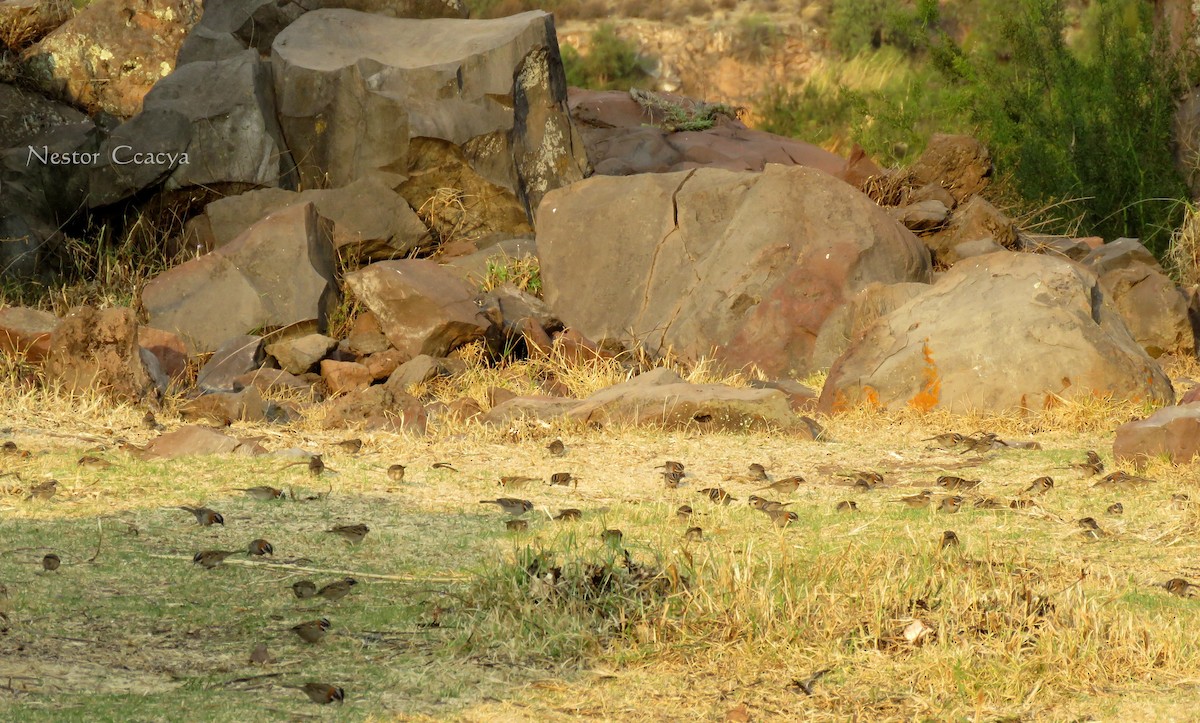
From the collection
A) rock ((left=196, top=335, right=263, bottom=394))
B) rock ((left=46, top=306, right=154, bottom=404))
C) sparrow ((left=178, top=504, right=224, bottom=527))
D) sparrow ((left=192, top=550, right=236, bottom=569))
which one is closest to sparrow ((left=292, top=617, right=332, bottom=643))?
sparrow ((left=192, top=550, right=236, bottom=569))

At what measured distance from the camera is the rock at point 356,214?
10.6 m

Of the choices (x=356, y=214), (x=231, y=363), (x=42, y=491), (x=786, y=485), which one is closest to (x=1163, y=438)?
(x=786, y=485)

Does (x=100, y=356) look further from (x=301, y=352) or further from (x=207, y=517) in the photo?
(x=207, y=517)

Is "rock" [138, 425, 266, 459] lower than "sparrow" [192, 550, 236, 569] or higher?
lower

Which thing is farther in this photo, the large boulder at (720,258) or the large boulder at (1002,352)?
the large boulder at (720,258)

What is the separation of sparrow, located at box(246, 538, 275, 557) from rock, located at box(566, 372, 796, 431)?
120 inches

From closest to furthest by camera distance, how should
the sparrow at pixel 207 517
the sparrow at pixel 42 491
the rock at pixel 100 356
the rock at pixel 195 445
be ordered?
the sparrow at pixel 207 517
the sparrow at pixel 42 491
the rock at pixel 195 445
the rock at pixel 100 356

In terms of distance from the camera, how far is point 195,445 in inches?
240

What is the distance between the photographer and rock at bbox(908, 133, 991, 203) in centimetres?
1239

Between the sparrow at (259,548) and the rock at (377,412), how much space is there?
2.85 metres

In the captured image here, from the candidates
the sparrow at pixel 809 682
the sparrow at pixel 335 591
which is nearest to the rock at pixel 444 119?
the sparrow at pixel 335 591

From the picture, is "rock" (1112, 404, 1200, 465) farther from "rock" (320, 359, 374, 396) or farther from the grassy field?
"rock" (320, 359, 374, 396)

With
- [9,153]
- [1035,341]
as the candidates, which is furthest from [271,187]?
[1035,341]

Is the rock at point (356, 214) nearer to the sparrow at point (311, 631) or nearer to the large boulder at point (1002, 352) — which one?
the large boulder at point (1002, 352)
